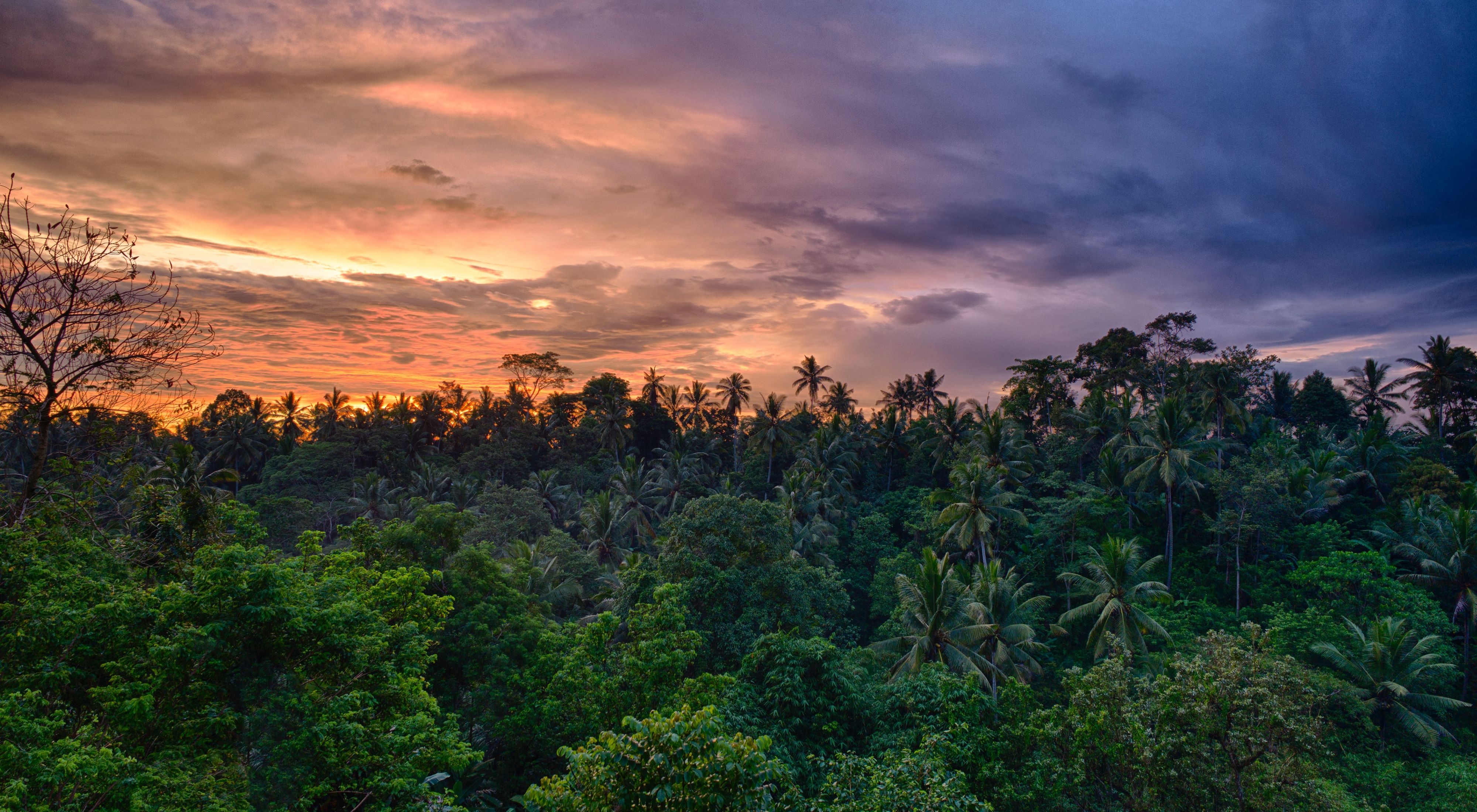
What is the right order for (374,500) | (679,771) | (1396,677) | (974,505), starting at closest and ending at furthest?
(679,771), (1396,677), (974,505), (374,500)

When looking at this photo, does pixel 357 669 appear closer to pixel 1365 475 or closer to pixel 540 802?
pixel 540 802

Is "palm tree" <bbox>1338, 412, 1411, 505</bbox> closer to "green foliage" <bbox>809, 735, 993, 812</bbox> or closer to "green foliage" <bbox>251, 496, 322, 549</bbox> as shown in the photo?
"green foliage" <bbox>809, 735, 993, 812</bbox>

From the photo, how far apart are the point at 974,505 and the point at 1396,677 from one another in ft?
53.8

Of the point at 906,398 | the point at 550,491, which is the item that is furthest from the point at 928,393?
the point at 550,491

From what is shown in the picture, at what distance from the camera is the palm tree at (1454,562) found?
92.7 ft

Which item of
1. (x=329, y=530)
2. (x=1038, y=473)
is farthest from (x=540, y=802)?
(x=329, y=530)

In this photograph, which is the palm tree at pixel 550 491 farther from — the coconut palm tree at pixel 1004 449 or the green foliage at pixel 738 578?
the coconut palm tree at pixel 1004 449

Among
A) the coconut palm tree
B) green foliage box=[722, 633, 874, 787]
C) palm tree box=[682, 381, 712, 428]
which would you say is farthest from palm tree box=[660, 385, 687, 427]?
green foliage box=[722, 633, 874, 787]

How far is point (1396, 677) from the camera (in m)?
25.0

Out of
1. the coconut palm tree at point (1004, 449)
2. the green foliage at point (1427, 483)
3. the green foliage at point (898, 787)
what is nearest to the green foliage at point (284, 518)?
the green foliage at point (898, 787)

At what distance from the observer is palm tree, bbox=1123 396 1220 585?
34312 millimetres

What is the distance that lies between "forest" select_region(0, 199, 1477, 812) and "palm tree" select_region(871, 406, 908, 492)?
56 centimetres

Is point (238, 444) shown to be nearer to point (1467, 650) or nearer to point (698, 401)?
point (698, 401)

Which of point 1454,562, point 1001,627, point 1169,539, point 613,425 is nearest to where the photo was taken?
point 1001,627
